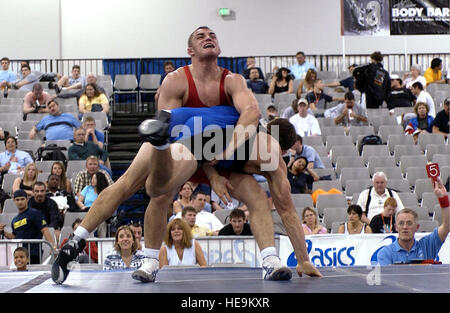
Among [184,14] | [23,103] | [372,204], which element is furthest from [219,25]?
[372,204]

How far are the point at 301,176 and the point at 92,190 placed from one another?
2508 mm

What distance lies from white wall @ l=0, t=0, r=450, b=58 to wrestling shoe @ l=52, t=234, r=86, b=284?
44.4ft

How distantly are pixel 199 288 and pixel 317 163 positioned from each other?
670cm

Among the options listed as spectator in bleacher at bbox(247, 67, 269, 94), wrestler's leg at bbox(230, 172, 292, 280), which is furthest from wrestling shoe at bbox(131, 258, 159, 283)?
spectator in bleacher at bbox(247, 67, 269, 94)

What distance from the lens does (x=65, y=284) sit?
4.88 m

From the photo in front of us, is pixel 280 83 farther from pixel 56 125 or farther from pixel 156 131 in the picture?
pixel 156 131

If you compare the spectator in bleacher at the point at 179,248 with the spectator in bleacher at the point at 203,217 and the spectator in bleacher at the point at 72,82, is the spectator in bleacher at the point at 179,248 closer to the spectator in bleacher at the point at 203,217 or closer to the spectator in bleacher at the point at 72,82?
the spectator in bleacher at the point at 203,217

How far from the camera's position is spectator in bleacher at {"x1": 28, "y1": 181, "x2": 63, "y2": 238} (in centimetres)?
956

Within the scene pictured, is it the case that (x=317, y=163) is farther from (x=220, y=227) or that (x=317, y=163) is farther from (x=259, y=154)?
(x=259, y=154)

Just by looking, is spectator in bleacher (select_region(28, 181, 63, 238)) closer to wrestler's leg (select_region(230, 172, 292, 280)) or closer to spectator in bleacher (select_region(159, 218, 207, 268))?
spectator in bleacher (select_region(159, 218, 207, 268))

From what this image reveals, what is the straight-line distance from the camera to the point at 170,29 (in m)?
18.5

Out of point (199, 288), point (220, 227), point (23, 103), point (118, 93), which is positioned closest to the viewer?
point (199, 288)

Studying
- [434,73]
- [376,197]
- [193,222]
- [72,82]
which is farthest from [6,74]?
[376,197]

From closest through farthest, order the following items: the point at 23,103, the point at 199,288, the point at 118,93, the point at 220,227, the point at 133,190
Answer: the point at 199,288
the point at 133,190
the point at 220,227
the point at 23,103
the point at 118,93
